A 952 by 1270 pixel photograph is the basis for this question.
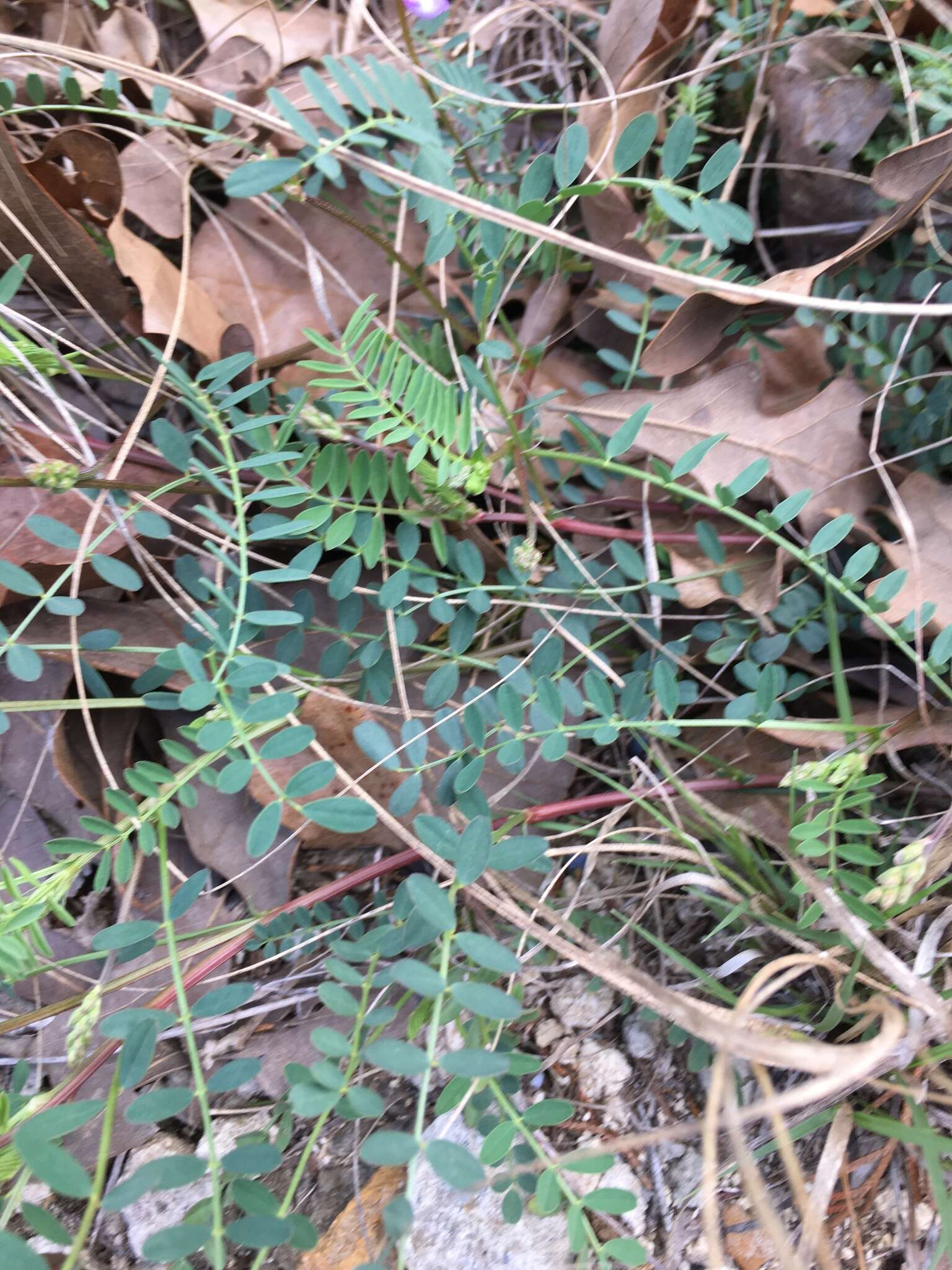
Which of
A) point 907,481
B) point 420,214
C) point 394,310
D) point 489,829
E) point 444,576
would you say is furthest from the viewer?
point 394,310

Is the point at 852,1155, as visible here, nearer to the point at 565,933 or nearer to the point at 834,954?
the point at 834,954

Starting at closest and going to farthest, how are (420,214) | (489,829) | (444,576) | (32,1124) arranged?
(32,1124)
(489,829)
(420,214)
(444,576)

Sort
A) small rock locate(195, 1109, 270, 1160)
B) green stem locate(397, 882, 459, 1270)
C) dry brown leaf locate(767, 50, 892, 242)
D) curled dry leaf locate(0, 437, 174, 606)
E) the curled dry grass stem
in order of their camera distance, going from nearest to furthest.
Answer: green stem locate(397, 882, 459, 1270) → the curled dry grass stem → small rock locate(195, 1109, 270, 1160) → curled dry leaf locate(0, 437, 174, 606) → dry brown leaf locate(767, 50, 892, 242)

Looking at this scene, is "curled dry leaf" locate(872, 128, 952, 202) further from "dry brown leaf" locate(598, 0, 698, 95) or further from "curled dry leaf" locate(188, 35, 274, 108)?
"curled dry leaf" locate(188, 35, 274, 108)

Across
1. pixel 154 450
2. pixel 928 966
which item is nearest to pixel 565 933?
pixel 928 966

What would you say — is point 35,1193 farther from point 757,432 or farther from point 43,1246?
point 757,432

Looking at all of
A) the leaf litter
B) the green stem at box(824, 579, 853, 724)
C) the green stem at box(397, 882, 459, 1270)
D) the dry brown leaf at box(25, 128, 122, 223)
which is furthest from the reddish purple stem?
the dry brown leaf at box(25, 128, 122, 223)

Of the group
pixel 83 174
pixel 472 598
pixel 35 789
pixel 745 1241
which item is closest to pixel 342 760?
pixel 472 598

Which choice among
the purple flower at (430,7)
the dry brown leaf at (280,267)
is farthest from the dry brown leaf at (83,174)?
the purple flower at (430,7)
